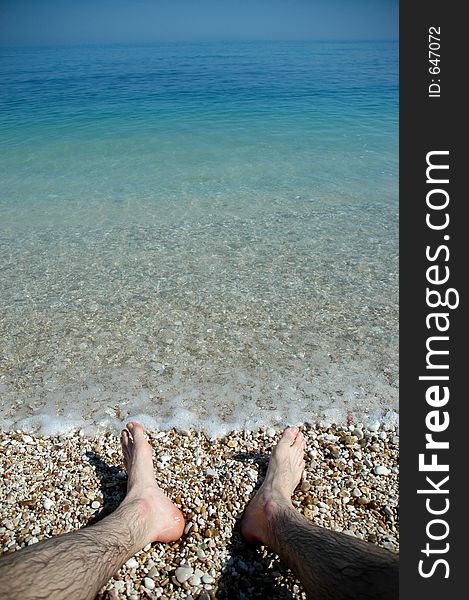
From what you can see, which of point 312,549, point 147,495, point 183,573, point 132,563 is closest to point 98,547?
point 132,563

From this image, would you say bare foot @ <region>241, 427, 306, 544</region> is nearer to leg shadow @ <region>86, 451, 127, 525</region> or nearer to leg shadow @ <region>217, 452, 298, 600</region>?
leg shadow @ <region>217, 452, 298, 600</region>

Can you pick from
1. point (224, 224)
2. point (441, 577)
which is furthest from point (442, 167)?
point (224, 224)

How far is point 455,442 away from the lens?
196cm

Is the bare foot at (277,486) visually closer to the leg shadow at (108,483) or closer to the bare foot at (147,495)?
the bare foot at (147,495)

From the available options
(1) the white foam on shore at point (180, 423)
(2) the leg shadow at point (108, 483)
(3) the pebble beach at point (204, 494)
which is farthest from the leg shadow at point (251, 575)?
(1) the white foam on shore at point (180, 423)

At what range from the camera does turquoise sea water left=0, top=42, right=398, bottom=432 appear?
359 centimetres

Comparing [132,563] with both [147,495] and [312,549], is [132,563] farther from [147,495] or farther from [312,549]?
[312,549]

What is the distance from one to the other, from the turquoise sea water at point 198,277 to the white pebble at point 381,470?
60cm

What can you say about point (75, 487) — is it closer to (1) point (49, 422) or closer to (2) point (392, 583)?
(1) point (49, 422)

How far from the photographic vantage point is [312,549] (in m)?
1.86

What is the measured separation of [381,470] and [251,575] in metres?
0.99

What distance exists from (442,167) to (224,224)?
4.67 metres

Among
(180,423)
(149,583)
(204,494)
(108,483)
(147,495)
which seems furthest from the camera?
(180,423)

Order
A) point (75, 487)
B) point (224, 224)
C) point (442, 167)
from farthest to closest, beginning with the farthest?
point (224, 224) → point (75, 487) → point (442, 167)
